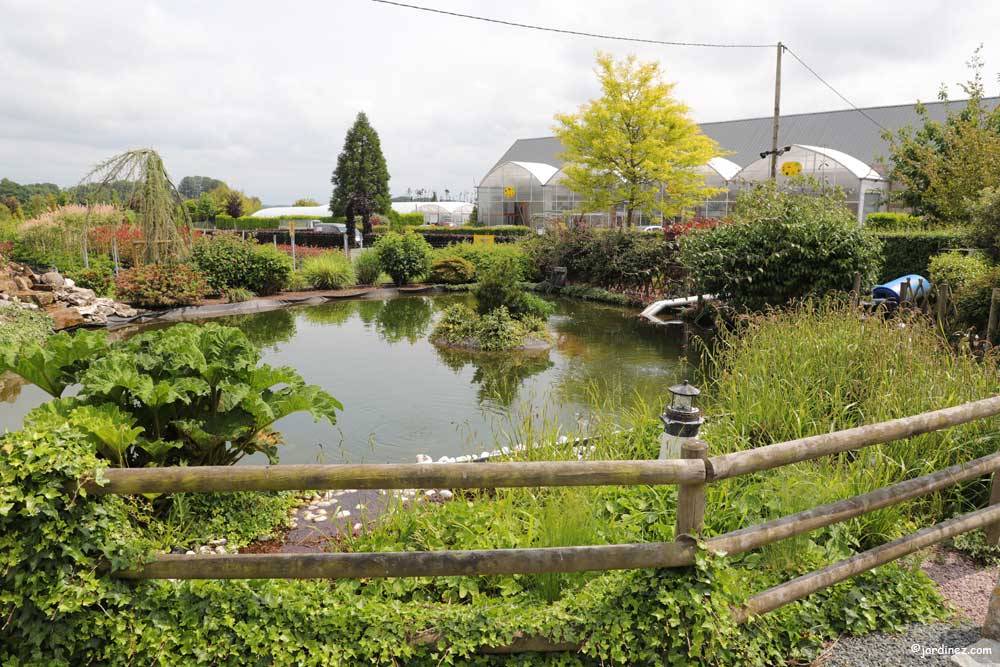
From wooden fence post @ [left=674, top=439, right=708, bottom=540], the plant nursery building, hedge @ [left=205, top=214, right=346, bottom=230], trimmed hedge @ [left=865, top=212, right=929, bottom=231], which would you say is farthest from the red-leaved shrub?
hedge @ [left=205, top=214, right=346, bottom=230]

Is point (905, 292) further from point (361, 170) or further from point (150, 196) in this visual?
point (361, 170)

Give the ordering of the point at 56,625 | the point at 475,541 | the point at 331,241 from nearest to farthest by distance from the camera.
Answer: the point at 56,625 < the point at 475,541 < the point at 331,241

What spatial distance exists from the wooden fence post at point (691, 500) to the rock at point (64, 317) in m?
12.0

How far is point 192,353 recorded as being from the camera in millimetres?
3736

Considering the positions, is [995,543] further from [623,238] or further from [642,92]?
[642,92]

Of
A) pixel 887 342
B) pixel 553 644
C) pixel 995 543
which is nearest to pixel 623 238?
pixel 887 342

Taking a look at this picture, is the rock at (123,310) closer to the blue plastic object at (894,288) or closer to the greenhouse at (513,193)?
the blue plastic object at (894,288)

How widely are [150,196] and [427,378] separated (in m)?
9.38

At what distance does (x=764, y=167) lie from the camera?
27.5 meters

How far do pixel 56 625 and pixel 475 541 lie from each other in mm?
1696

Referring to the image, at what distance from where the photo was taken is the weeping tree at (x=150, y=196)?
46.8 feet

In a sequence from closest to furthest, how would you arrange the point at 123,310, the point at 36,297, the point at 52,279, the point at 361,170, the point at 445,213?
the point at 36,297, the point at 123,310, the point at 52,279, the point at 361,170, the point at 445,213

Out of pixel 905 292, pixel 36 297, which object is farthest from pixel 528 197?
pixel 905 292

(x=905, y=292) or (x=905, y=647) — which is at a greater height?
(x=905, y=292)
